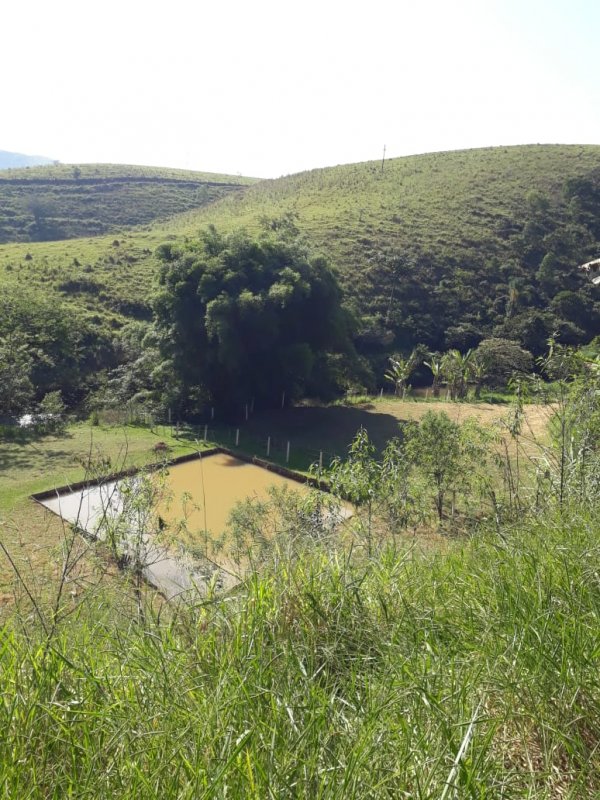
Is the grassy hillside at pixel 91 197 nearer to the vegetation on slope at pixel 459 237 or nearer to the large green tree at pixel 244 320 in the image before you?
the vegetation on slope at pixel 459 237

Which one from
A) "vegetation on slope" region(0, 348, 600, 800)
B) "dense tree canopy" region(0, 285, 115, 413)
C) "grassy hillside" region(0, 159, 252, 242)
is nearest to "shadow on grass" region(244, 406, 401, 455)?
Result: "dense tree canopy" region(0, 285, 115, 413)

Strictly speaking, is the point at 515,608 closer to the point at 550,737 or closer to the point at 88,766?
the point at 550,737

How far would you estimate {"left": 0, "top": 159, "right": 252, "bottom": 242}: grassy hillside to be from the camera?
5469 centimetres

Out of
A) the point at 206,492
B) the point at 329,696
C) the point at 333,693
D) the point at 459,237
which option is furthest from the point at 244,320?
the point at 459,237

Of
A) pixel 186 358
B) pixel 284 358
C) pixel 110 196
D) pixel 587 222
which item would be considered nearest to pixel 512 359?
pixel 284 358

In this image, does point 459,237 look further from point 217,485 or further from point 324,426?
point 217,485

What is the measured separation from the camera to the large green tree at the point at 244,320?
1866 centimetres

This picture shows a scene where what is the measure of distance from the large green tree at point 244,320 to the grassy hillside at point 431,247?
11204 millimetres

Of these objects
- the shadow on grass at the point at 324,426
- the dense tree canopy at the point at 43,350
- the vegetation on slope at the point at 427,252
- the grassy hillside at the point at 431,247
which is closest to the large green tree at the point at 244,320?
the shadow on grass at the point at 324,426

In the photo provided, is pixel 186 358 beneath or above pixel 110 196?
beneath

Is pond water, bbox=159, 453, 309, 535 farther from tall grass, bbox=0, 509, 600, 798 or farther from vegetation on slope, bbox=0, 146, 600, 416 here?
tall grass, bbox=0, 509, 600, 798

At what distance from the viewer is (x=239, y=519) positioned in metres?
8.02

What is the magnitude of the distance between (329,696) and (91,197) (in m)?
70.8

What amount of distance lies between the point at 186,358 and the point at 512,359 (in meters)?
17.4
